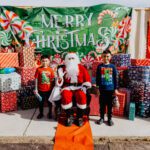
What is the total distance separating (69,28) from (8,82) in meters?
2.26

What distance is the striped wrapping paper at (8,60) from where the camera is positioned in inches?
271

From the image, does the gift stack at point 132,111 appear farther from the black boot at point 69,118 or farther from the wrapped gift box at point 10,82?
the wrapped gift box at point 10,82

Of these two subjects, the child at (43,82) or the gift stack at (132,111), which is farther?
the child at (43,82)

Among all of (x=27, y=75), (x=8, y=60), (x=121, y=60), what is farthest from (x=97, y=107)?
(x=8, y=60)

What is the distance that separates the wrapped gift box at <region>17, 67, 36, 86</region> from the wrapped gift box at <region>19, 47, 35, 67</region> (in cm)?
14

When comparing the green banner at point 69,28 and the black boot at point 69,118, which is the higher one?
the green banner at point 69,28

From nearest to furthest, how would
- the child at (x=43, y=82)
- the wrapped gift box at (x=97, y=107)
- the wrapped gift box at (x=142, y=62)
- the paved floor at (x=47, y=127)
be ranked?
the paved floor at (x=47, y=127)
the child at (x=43, y=82)
the wrapped gift box at (x=97, y=107)
the wrapped gift box at (x=142, y=62)

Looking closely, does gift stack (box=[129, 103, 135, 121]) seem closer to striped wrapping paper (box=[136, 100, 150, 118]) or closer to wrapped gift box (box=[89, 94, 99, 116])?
striped wrapping paper (box=[136, 100, 150, 118])

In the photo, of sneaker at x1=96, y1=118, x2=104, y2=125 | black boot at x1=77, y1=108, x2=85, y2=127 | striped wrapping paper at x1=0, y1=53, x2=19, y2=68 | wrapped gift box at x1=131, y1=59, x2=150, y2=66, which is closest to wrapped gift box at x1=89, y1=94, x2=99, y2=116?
sneaker at x1=96, y1=118, x2=104, y2=125

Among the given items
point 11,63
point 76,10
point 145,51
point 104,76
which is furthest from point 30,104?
point 145,51

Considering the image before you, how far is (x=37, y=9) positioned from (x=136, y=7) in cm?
271

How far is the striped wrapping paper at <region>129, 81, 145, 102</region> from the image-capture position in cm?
618

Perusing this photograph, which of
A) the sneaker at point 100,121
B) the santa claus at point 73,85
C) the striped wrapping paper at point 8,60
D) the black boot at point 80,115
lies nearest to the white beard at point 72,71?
the santa claus at point 73,85

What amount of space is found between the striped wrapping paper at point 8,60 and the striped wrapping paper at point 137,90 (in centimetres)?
285
